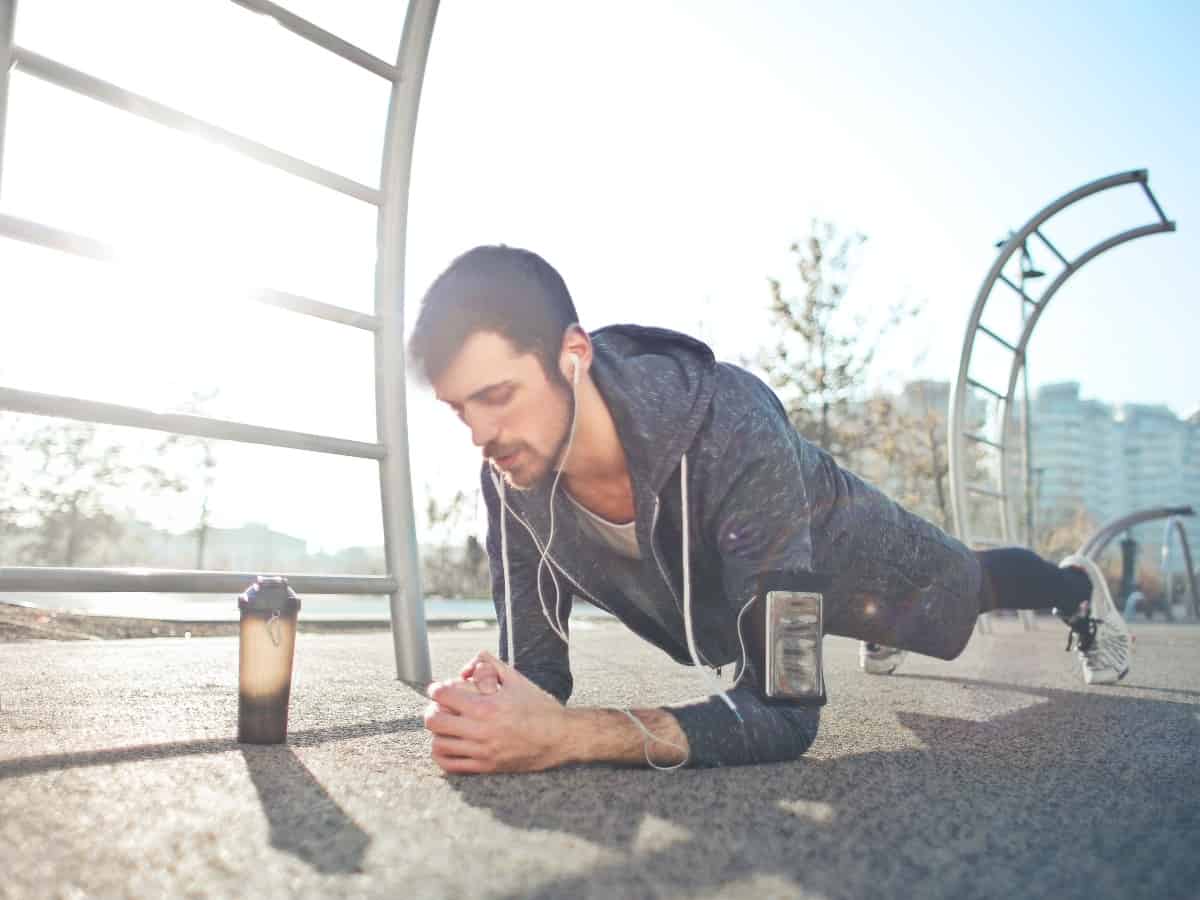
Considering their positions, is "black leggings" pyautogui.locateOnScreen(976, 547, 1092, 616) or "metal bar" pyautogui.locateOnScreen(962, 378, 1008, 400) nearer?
"black leggings" pyautogui.locateOnScreen(976, 547, 1092, 616)

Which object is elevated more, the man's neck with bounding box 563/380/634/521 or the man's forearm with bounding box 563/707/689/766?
the man's neck with bounding box 563/380/634/521

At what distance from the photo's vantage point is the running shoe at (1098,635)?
300cm

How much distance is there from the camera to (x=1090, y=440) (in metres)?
109

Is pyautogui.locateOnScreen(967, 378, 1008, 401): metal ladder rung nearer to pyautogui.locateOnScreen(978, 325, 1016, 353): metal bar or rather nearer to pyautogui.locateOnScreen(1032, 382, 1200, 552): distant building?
pyautogui.locateOnScreen(978, 325, 1016, 353): metal bar

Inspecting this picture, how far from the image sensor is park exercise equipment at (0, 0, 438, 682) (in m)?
1.66

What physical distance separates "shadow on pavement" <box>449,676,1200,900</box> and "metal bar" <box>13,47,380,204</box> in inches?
55.5

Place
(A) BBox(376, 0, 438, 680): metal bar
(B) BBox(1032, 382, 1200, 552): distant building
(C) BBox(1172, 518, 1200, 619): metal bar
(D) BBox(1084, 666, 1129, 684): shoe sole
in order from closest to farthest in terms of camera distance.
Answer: (A) BBox(376, 0, 438, 680): metal bar, (D) BBox(1084, 666, 1129, 684): shoe sole, (C) BBox(1172, 518, 1200, 619): metal bar, (B) BBox(1032, 382, 1200, 552): distant building

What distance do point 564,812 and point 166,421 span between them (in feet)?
3.78

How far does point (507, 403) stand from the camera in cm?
162

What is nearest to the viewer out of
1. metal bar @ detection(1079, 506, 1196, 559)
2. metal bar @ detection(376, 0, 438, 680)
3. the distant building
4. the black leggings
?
metal bar @ detection(376, 0, 438, 680)

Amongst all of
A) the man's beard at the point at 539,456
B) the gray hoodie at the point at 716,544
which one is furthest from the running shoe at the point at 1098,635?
the man's beard at the point at 539,456

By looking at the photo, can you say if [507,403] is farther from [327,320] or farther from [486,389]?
[327,320]

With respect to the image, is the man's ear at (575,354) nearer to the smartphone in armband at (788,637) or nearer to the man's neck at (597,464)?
the man's neck at (597,464)

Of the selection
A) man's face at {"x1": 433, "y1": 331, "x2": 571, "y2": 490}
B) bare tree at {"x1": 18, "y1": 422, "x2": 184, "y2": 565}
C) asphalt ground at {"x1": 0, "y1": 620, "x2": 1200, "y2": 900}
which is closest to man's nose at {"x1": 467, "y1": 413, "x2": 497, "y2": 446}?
man's face at {"x1": 433, "y1": 331, "x2": 571, "y2": 490}
